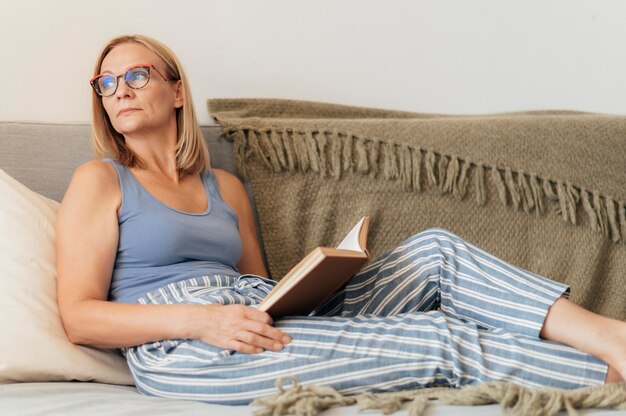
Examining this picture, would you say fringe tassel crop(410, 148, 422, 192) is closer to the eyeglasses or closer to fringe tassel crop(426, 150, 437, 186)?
fringe tassel crop(426, 150, 437, 186)

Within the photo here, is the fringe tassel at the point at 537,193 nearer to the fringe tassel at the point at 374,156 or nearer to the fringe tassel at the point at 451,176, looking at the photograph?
the fringe tassel at the point at 451,176

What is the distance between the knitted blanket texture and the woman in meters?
0.16

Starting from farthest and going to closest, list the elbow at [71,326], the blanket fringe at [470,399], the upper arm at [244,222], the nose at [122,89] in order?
the upper arm at [244,222]
the nose at [122,89]
the elbow at [71,326]
the blanket fringe at [470,399]

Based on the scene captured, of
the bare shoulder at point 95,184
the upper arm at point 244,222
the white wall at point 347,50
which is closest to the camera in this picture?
the bare shoulder at point 95,184

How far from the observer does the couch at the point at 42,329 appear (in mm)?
1103

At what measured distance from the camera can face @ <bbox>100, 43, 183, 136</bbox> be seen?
1.54 meters

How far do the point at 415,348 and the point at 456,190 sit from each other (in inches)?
23.1

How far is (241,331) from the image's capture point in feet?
3.95

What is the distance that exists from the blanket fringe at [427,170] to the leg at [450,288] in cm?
33

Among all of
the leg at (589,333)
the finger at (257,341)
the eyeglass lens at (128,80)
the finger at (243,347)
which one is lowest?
the finger at (243,347)

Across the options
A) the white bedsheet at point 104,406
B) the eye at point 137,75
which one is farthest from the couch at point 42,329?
the eye at point 137,75

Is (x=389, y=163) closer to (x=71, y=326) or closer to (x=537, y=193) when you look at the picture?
(x=537, y=193)

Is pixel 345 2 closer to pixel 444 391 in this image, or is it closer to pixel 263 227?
pixel 263 227

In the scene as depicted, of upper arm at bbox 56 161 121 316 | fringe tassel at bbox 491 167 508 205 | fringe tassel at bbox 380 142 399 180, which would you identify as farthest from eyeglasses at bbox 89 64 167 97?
fringe tassel at bbox 491 167 508 205
